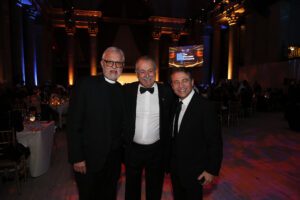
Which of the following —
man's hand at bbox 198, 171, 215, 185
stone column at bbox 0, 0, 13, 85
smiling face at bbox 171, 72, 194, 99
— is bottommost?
man's hand at bbox 198, 171, 215, 185

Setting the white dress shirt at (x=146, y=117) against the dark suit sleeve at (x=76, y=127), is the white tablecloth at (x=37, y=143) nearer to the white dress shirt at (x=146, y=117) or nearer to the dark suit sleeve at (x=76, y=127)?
the dark suit sleeve at (x=76, y=127)

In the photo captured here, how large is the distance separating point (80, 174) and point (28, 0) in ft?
49.5

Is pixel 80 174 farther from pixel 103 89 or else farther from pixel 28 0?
pixel 28 0

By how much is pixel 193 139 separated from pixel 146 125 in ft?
1.94

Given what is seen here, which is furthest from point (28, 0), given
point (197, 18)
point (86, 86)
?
point (86, 86)

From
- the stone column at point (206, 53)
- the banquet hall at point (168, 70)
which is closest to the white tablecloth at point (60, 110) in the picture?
the banquet hall at point (168, 70)

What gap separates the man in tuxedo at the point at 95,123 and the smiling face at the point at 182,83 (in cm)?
56

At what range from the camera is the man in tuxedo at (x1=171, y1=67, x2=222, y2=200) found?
75.4 inches

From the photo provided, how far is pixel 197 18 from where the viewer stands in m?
17.4

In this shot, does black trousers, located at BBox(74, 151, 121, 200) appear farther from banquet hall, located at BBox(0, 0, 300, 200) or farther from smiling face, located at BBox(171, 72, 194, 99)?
banquet hall, located at BBox(0, 0, 300, 200)

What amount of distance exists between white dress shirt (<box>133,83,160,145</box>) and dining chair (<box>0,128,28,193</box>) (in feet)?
7.20

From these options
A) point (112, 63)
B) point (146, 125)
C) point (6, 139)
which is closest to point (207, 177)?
point (146, 125)

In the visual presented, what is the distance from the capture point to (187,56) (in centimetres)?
1733

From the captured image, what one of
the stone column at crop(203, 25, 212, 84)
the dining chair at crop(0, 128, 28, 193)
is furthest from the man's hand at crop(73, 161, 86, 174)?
the stone column at crop(203, 25, 212, 84)
